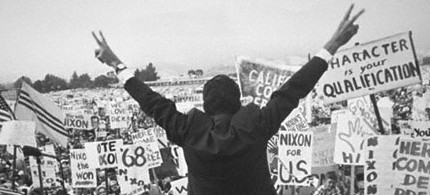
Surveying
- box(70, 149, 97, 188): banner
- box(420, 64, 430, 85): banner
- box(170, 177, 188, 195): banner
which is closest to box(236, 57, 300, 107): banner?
box(170, 177, 188, 195): banner

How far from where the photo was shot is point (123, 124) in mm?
14359

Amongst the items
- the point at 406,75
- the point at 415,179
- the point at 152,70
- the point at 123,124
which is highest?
the point at 152,70

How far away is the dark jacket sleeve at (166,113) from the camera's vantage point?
1899 millimetres

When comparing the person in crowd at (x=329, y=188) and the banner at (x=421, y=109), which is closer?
the person in crowd at (x=329, y=188)

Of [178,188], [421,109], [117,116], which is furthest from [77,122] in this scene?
[421,109]

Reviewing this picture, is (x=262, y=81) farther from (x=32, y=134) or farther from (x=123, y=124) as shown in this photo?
(x=123, y=124)

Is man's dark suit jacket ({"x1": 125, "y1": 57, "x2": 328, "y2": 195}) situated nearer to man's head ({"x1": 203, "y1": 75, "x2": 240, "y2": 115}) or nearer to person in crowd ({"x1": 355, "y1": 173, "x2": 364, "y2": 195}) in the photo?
man's head ({"x1": 203, "y1": 75, "x2": 240, "y2": 115})

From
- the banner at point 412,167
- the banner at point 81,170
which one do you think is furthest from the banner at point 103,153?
the banner at point 412,167

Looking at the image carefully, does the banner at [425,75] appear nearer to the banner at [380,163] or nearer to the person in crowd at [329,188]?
the person in crowd at [329,188]

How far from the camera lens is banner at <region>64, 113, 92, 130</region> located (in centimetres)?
1267

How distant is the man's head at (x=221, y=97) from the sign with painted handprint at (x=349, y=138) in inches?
145

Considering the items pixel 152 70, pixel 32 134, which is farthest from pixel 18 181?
pixel 152 70

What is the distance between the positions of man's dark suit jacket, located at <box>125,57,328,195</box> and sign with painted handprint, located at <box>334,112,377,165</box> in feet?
12.0

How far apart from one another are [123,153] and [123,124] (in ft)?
25.5
